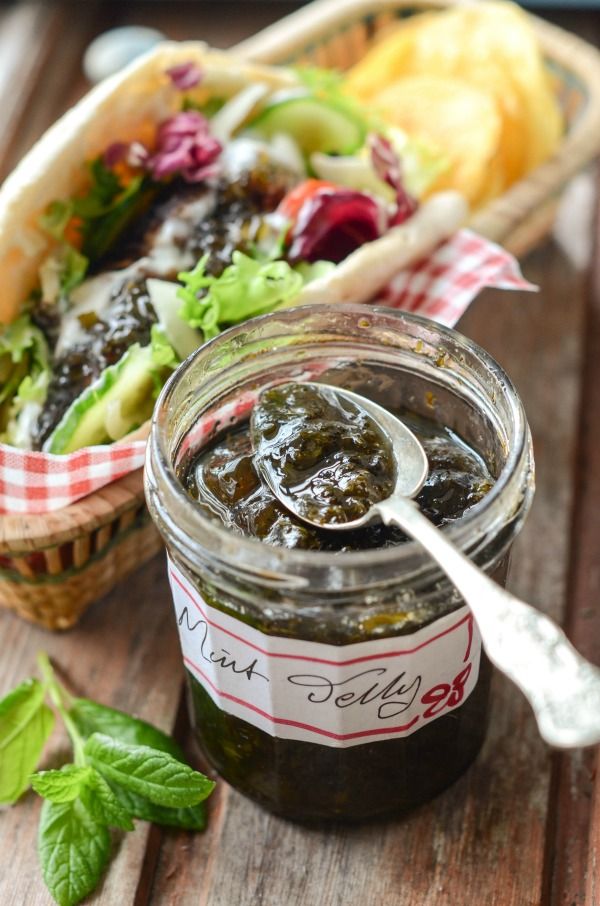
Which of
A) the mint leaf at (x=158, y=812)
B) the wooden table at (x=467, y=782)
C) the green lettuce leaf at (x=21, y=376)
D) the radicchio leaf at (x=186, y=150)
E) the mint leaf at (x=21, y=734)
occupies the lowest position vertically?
the wooden table at (x=467, y=782)

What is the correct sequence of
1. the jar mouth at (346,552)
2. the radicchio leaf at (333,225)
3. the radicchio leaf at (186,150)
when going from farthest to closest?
the radicchio leaf at (186,150) < the radicchio leaf at (333,225) < the jar mouth at (346,552)

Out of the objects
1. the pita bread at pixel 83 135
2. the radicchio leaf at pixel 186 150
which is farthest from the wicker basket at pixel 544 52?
the radicchio leaf at pixel 186 150

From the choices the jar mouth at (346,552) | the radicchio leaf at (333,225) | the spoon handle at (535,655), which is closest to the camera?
the spoon handle at (535,655)

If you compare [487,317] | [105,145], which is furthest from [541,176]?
[105,145]

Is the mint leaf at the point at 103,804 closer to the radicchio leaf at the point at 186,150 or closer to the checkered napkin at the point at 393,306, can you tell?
the checkered napkin at the point at 393,306

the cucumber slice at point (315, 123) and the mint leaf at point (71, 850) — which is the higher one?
the cucumber slice at point (315, 123)

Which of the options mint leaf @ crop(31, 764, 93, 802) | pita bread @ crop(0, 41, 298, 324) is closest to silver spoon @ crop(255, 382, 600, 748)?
mint leaf @ crop(31, 764, 93, 802)

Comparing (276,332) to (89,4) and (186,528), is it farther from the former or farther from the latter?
(89,4)
